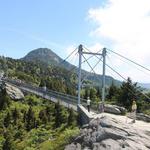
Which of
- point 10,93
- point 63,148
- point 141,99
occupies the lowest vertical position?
point 63,148

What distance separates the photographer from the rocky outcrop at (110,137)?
19.2 metres

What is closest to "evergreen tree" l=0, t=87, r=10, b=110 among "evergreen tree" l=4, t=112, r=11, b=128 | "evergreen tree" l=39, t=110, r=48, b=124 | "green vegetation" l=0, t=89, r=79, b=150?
"green vegetation" l=0, t=89, r=79, b=150

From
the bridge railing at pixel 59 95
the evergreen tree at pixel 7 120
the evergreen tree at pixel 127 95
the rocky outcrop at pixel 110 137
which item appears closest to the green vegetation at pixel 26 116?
the evergreen tree at pixel 7 120

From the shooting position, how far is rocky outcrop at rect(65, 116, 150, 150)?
19.2 m

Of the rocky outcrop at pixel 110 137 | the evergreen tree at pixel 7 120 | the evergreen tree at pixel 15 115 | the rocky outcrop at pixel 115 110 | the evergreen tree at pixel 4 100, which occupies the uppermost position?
the evergreen tree at pixel 4 100

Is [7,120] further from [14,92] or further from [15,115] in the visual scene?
[14,92]

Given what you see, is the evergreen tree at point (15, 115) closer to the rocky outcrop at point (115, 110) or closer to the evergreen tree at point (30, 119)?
the evergreen tree at point (30, 119)

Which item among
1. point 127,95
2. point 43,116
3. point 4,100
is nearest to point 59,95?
point 127,95

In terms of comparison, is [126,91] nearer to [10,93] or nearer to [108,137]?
[108,137]

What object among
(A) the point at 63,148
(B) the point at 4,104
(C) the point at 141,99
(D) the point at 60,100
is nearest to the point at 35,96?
(B) the point at 4,104

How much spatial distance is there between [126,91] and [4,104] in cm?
4696

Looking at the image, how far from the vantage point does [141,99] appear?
179ft

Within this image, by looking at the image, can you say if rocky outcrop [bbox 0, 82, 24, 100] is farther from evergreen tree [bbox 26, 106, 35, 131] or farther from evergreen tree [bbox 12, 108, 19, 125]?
evergreen tree [bbox 26, 106, 35, 131]

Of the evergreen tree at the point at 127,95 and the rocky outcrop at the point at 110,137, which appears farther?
the evergreen tree at the point at 127,95
